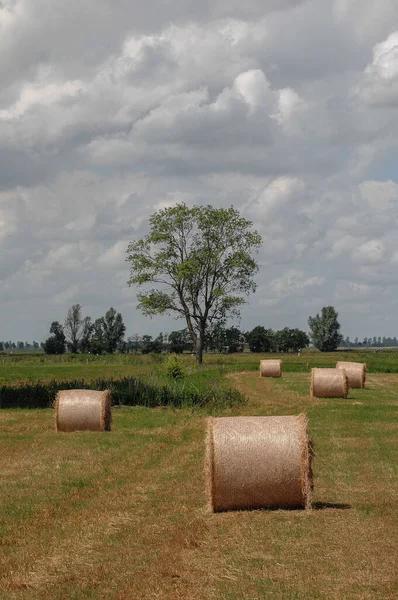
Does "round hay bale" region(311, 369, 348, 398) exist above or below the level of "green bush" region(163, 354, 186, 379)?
below

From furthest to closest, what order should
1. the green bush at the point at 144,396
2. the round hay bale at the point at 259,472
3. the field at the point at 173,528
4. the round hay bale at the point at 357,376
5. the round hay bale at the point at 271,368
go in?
the round hay bale at the point at 271,368 < the round hay bale at the point at 357,376 < the green bush at the point at 144,396 < the round hay bale at the point at 259,472 < the field at the point at 173,528

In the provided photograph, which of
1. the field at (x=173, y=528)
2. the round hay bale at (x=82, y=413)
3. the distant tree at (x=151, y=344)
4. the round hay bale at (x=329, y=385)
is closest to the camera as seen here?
the field at (x=173, y=528)

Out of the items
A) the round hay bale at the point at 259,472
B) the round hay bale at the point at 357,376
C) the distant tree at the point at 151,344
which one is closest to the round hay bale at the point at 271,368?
the round hay bale at the point at 357,376

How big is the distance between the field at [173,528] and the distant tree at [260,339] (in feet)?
489

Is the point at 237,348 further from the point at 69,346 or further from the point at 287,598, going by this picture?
the point at 287,598

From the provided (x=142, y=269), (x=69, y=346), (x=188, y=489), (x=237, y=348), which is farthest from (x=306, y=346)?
(x=188, y=489)

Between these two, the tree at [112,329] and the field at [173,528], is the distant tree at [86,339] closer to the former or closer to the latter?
the tree at [112,329]

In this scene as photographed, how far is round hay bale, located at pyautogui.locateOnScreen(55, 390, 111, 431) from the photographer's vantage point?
24391mm

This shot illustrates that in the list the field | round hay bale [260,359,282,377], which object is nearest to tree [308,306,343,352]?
round hay bale [260,359,282,377]

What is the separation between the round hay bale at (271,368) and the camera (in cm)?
5575

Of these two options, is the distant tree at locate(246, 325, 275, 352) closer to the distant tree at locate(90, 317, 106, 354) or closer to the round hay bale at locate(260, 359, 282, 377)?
the distant tree at locate(90, 317, 106, 354)

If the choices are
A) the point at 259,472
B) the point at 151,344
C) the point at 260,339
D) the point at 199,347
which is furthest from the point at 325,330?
the point at 259,472

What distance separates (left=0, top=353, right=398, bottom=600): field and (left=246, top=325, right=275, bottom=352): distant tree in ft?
489

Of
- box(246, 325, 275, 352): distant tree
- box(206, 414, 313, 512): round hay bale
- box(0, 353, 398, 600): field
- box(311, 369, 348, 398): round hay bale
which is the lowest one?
box(0, 353, 398, 600): field
